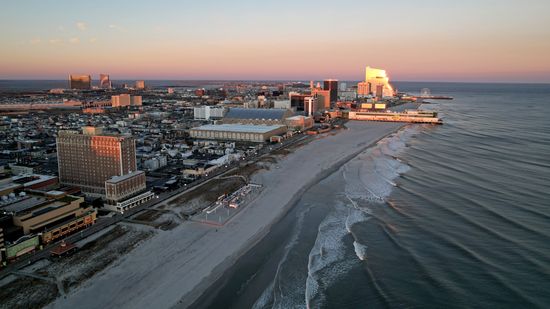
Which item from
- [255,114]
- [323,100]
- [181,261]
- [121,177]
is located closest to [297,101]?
[323,100]

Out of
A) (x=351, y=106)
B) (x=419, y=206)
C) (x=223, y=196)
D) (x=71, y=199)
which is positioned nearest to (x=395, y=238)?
(x=419, y=206)

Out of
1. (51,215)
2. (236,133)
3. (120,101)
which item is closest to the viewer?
(51,215)

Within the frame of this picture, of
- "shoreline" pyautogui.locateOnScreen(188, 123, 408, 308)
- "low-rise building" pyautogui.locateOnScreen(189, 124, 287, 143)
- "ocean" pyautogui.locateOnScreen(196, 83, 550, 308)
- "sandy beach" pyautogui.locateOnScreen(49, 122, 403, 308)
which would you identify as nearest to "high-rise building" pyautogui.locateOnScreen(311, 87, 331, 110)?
"low-rise building" pyautogui.locateOnScreen(189, 124, 287, 143)

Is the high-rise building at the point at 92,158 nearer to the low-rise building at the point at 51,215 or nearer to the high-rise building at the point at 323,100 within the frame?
the low-rise building at the point at 51,215

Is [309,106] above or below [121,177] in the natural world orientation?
above

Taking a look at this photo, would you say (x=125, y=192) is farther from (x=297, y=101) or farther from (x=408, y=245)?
(x=297, y=101)

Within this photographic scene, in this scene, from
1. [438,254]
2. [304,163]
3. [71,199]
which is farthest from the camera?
[304,163]

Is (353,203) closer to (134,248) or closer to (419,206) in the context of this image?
(419,206)
